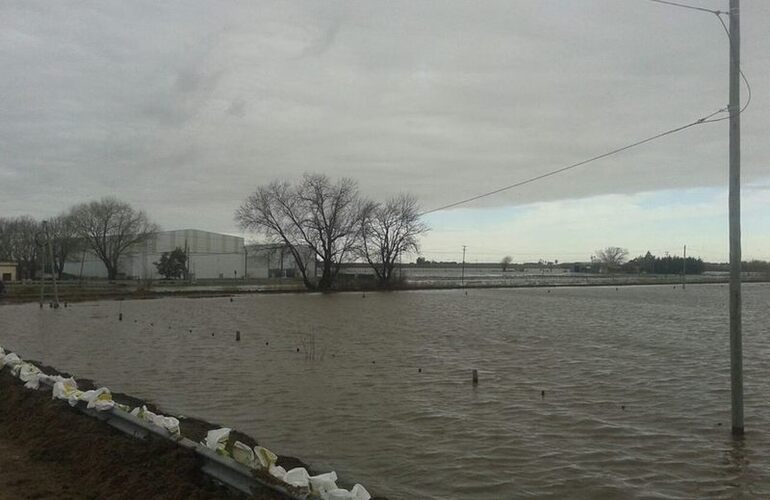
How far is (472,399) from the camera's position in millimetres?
12773

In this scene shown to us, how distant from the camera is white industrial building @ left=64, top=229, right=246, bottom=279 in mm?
110375

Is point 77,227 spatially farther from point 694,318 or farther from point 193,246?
point 694,318

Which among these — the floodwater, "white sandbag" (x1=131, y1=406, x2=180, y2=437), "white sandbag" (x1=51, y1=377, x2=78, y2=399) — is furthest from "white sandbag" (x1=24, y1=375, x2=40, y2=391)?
"white sandbag" (x1=131, y1=406, x2=180, y2=437)

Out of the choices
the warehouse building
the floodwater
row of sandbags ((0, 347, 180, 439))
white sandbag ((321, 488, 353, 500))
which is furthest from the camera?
the warehouse building

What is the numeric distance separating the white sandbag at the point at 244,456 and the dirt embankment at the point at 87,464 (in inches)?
10.9

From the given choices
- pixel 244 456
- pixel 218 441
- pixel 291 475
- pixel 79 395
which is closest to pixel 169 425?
pixel 218 441

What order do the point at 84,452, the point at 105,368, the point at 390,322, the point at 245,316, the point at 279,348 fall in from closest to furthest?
the point at 84,452
the point at 105,368
the point at 279,348
the point at 390,322
the point at 245,316

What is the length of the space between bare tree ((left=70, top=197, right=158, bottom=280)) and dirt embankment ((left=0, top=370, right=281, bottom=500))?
101175 mm

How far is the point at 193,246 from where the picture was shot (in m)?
118

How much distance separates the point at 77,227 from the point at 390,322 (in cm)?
8753

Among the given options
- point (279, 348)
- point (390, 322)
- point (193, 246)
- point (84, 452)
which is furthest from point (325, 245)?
point (84, 452)

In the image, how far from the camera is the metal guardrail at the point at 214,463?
17.0 feet

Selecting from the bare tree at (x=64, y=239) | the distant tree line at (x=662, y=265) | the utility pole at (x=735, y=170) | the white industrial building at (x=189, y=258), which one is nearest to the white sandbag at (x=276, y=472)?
the utility pole at (x=735, y=170)

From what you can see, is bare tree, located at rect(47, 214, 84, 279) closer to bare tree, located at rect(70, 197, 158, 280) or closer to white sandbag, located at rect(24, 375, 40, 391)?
bare tree, located at rect(70, 197, 158, 280)
